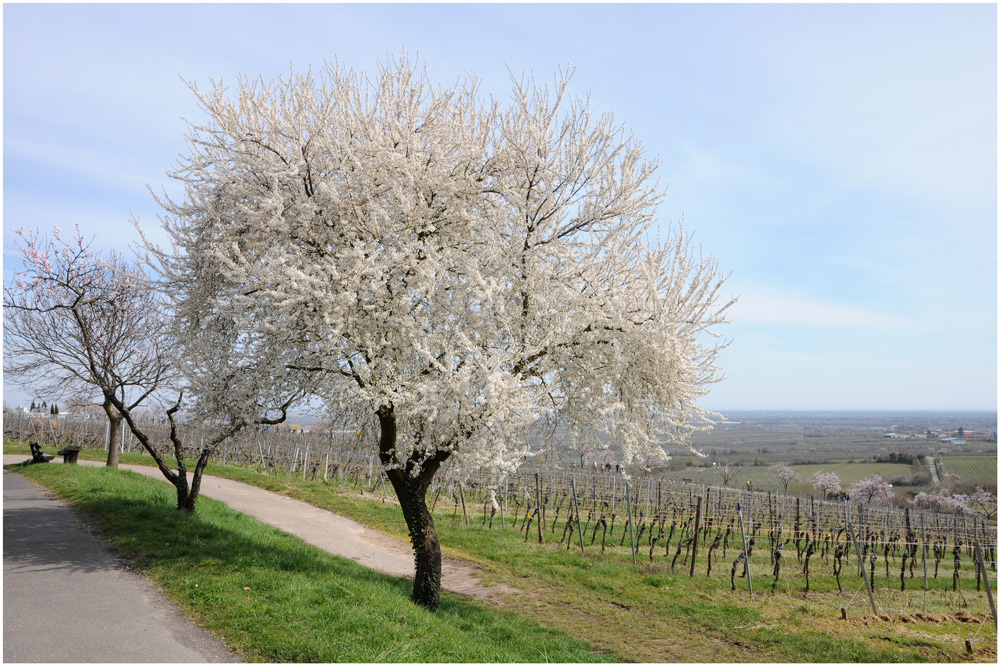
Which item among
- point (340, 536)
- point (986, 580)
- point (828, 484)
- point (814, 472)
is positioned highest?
point (986, 580)

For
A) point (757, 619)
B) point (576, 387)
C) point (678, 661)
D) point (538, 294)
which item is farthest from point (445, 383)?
point (757, 619)

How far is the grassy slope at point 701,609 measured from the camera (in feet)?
30.2

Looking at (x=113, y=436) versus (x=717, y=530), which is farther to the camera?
(x=717, y=530)

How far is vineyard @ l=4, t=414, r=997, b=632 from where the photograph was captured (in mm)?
14109

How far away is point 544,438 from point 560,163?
4231 millimetres

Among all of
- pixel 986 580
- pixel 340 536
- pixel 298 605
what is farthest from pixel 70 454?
pixel 986 580

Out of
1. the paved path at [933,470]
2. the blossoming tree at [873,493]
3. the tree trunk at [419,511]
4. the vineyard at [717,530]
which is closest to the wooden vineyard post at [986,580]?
the vineyard at [717,530]

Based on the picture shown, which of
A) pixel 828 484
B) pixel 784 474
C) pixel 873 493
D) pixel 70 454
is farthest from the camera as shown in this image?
pixel 828 484

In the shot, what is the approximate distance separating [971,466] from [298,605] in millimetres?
85050

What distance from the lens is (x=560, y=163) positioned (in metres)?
8.53

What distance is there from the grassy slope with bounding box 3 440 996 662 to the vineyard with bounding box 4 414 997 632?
0.23 meters

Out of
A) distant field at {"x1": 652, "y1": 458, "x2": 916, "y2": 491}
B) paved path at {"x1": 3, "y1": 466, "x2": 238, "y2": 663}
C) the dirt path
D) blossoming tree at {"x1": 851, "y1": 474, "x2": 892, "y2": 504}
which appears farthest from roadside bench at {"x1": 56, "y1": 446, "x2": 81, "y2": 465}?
distant field at {"x1": 652, "y1": 458, "x2": 916, "y2": 491}

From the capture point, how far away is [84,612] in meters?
6.43

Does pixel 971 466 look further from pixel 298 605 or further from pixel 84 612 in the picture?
pixel 84 612
